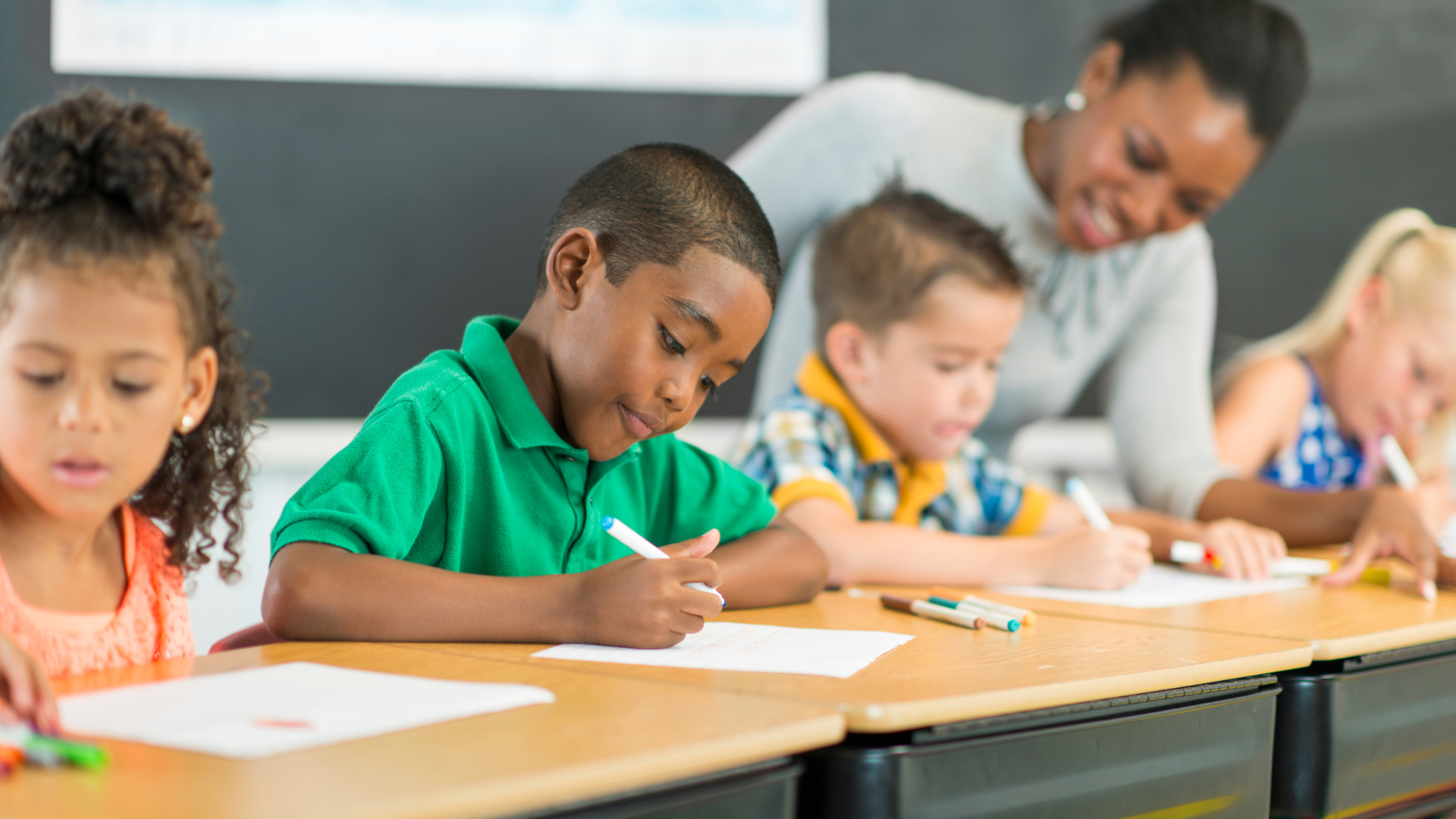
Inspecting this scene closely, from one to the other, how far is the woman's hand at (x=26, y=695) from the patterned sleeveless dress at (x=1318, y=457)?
2.32m

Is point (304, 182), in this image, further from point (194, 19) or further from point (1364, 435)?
point (1364, 435)

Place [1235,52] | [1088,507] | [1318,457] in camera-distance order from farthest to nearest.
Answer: [1318,457] → [1235,52] → [1088,507]

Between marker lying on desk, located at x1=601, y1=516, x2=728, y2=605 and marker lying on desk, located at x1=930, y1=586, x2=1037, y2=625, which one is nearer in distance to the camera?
marker lying on desk, located at x1=601, y1=516, x2=728, y2=605

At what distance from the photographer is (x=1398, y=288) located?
253cm

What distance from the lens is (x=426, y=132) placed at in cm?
206

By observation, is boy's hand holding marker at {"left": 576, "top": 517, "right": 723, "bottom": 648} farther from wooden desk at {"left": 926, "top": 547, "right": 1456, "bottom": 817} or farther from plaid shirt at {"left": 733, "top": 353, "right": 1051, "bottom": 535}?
plaid shirt at {"left": 733, "top": 353, "right": 1051, "bottom": 535}

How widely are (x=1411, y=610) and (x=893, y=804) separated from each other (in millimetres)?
877

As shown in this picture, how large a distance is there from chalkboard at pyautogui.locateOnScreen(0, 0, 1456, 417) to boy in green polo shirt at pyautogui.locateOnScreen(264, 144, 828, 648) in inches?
33.0

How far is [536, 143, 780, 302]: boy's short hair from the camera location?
1.13 metres

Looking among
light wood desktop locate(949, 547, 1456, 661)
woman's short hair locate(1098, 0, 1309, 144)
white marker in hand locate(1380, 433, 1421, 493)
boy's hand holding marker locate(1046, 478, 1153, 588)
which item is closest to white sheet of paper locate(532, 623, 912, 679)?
light wood desktop locate(949, 547, 1456, 661)

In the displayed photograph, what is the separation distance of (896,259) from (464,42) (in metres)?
0.87

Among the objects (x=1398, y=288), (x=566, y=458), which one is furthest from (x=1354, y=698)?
(x=1398, y=288)

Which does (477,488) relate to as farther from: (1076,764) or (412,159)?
(412,159)

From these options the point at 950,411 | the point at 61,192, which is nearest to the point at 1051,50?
the point at 950,411
